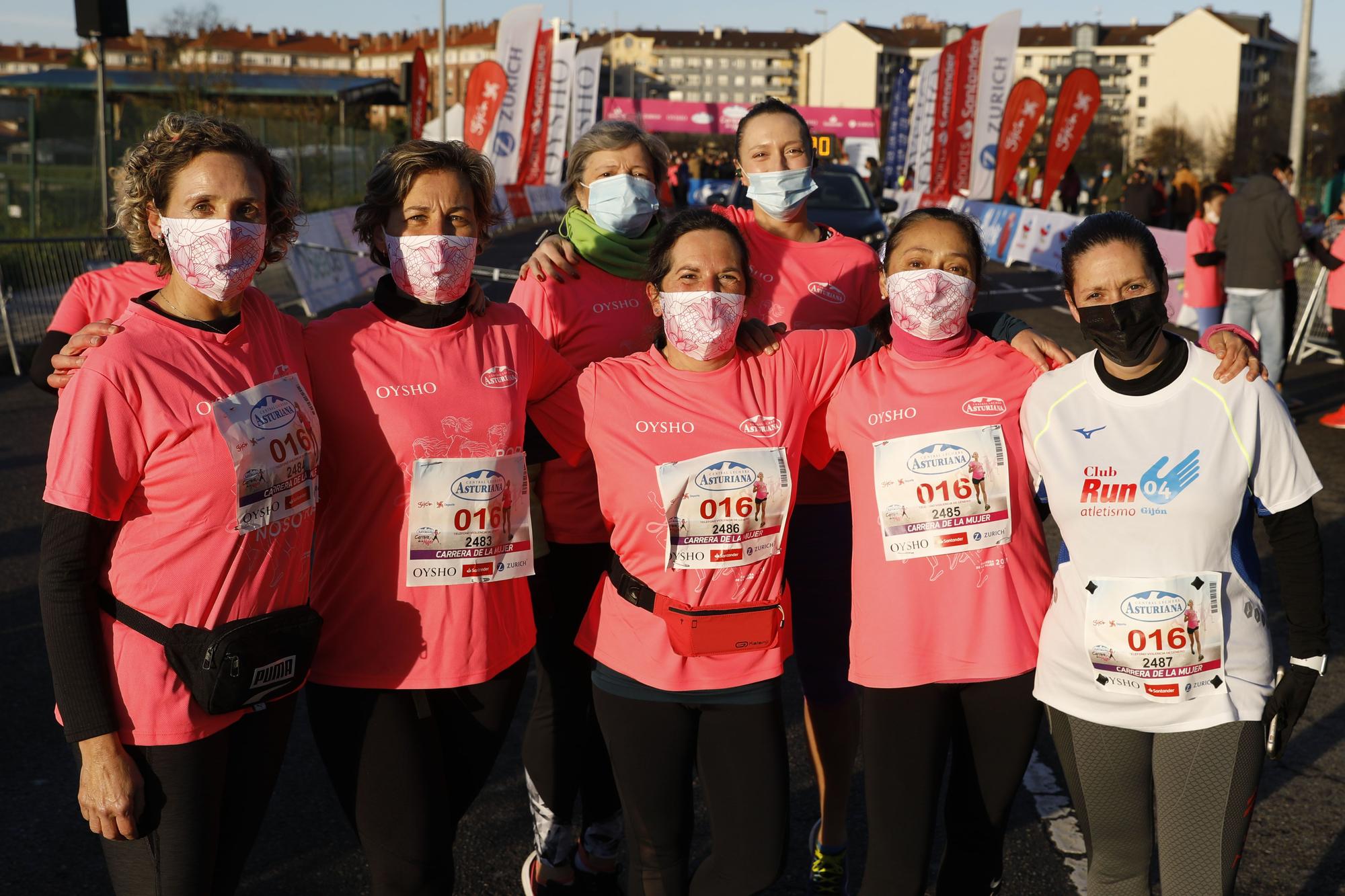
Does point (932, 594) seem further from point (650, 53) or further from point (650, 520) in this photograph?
point (650, 53)

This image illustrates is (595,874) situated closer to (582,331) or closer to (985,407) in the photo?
(582,331)

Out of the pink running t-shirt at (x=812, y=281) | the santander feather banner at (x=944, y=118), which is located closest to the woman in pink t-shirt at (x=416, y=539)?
the pink running t-shirt at (x=812, y=281)

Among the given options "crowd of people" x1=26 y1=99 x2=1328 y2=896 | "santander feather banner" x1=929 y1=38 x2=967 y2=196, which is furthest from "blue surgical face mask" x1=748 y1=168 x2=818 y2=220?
"santander feather banner" x1=929 y1=38 x2=967 y2=196

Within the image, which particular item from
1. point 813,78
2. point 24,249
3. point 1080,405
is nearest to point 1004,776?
point 1080,405

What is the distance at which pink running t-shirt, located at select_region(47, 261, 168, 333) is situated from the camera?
4.75 metres

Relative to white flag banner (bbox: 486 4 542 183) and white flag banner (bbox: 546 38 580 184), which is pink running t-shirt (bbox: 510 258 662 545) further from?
white flag banner (bbox: 546 38 580 184)

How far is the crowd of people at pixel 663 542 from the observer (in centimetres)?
251

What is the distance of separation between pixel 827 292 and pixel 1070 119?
20.8m

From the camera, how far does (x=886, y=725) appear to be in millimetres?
3016

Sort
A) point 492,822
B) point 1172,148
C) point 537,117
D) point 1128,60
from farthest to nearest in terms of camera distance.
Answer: point 1128,60, point 1172,148, point 537,117, point 492,822

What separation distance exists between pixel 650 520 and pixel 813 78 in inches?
5687

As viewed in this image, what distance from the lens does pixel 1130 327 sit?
109 inches

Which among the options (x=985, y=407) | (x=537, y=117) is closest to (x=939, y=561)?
(x=985, y=407)

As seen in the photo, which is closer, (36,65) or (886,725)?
(886,725)
